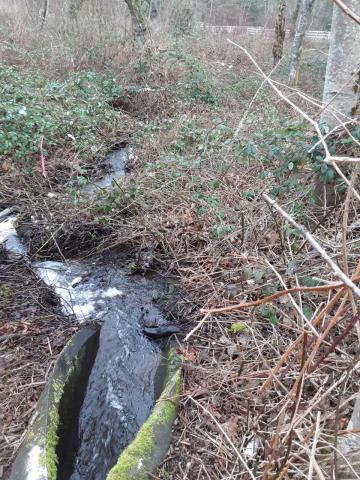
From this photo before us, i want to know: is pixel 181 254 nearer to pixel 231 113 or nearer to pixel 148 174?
pixel 148 174

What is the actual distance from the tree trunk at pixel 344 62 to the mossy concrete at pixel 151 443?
227 centimetres

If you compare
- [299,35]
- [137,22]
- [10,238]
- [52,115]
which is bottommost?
[10,238]

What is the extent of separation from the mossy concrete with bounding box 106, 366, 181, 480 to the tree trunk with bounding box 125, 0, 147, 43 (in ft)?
29.2

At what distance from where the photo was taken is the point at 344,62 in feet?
9.50

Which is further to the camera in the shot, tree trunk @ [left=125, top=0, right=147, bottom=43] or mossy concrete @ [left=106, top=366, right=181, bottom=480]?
tree trunk @ [left=125, top=0, right=147, bottom=43]

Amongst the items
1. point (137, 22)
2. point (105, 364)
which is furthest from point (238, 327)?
point (137, 22)

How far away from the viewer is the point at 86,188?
525 cm

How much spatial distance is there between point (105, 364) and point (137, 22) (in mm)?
8781

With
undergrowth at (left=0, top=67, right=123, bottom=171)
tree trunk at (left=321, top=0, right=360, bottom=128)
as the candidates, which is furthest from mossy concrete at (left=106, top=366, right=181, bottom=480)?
undergrowth at (left=0, top=67, right=123, bottom=171)

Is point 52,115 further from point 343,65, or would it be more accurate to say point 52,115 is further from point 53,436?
point 53,436

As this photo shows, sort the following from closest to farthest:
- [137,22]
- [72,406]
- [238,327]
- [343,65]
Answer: [72,406]
[238,327]
[343,65]
[137,22]

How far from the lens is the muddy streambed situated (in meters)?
2.41

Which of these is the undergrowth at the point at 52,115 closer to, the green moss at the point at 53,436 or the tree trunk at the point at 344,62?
the green moss at the point at 53,436

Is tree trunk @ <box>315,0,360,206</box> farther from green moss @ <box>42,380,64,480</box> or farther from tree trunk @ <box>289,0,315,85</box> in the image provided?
tree trunk @ <box>289,0,315,85</box>
